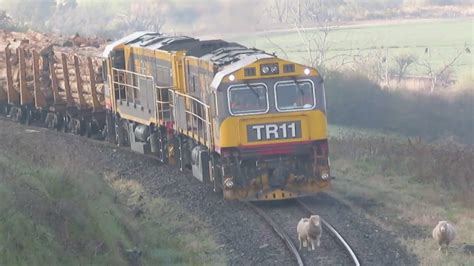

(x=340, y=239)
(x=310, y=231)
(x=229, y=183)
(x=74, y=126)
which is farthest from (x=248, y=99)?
(x=74, y=126)

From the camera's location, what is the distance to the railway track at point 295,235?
14586 mm

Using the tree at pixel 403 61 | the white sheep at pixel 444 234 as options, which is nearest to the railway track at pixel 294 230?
the white sheep at pixel 444 234

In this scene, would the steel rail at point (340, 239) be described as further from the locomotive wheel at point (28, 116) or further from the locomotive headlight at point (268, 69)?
the locomotive wheel at point (28, 116)

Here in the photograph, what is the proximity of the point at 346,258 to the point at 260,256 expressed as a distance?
1392 millimetres

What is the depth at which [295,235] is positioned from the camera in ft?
53.4

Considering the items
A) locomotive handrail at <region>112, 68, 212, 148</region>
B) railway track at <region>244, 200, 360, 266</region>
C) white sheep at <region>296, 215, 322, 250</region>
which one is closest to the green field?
locomotive handrail at <region>112, 68, 212, 148</region>

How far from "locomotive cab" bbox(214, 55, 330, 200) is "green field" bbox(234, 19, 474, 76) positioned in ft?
95.9

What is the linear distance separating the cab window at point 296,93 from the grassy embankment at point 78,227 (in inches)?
120

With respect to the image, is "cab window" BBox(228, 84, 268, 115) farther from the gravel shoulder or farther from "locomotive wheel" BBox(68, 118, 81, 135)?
"locomotive wheel" BBox(68, 118, 81, 135)

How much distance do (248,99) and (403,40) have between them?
3642cm

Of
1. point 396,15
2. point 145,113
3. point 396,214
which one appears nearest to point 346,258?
point 396,214

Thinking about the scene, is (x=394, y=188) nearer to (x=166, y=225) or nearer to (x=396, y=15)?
(x=166, y=225)

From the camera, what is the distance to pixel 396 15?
2178 inches

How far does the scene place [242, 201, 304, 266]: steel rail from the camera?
14716 mm
